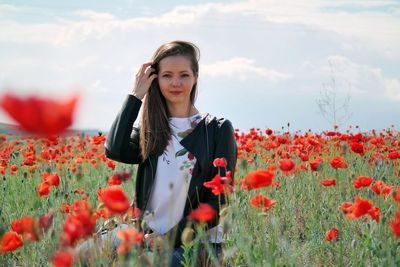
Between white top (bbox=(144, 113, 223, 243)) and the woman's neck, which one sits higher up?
the woman's neck

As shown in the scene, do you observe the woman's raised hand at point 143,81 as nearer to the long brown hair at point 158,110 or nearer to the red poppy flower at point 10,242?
the long brown hair at point 158,110

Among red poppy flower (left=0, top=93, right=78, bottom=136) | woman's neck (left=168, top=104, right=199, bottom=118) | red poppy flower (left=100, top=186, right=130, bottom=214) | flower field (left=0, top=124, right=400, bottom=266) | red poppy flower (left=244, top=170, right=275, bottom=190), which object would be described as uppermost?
red poppy flower (left=0, top=93, right=78, bottom=136)

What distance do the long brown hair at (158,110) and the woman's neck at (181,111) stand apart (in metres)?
0.03

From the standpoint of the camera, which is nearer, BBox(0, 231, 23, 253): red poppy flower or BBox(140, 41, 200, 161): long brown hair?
BBox(0, 231, 23, 253): red poppy flower

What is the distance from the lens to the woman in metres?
2.61

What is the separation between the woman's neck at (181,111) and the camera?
109 inches

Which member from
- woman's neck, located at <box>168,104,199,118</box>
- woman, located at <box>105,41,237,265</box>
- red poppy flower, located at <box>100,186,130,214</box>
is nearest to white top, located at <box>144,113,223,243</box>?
woman, located at <box>105,41,237,265</box>

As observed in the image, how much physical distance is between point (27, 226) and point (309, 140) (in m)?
2.86

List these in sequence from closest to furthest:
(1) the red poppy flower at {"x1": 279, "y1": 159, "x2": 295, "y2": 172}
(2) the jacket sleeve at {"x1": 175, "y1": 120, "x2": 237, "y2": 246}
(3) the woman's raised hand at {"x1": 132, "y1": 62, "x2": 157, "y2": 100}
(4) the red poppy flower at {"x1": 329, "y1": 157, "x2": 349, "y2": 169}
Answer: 1. (1) the red poppy flower at {"x1": 279, "y1": 159, "x2": 295, "y2": 172}
2. (2) the jacket sleeve at {"x1": 175, "y1": 120, "x2": 237, "y2": 246}
3. (3) the woman's raised hand at {"x1": 132, "y1": 62, "x2": 157, "y2": 100}
4. (4) the red poppy flower at {"x1": 329, "y1": 157, "x2": 349, "y2": 169}

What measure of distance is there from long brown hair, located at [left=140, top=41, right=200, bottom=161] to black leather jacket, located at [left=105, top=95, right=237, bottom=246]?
0.06m

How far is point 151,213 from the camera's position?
261 cm

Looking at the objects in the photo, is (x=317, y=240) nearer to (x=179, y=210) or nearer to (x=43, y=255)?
(x=179, y=210)

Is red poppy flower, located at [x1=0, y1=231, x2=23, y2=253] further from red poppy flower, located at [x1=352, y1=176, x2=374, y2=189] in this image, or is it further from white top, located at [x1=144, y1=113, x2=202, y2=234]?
red poppy flower, located at [x1=352, y1=176, x2=374, y2=189]

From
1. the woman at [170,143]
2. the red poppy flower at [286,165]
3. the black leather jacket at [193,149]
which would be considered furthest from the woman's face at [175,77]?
the red poppy flower at [286,165]
